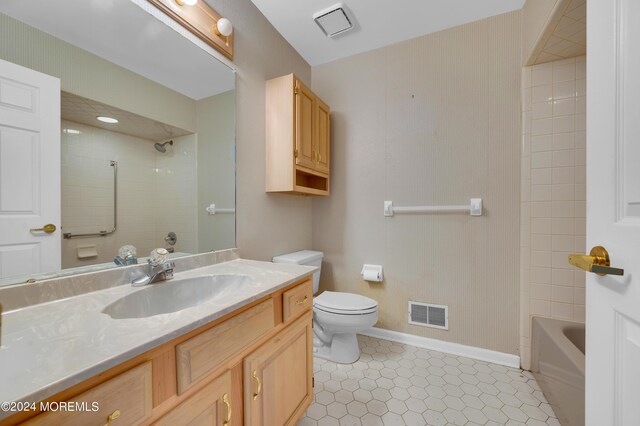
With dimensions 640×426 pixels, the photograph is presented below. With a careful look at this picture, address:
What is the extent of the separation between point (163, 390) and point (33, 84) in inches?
37.6

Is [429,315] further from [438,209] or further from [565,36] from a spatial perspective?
[565,36]

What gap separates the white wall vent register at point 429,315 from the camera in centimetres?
192

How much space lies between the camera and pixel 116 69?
96cm

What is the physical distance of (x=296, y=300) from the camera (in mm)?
1112

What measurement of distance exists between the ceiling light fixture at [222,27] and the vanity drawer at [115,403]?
152 cm

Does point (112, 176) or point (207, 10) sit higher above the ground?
point (207, 10)

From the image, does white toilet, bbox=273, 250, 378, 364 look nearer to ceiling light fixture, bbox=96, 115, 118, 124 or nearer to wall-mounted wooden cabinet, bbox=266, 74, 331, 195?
wall-mounted wooden cabinet, bbox=266, 74, 331, 195

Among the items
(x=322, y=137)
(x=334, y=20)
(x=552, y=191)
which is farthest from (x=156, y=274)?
(x=552, y=191)

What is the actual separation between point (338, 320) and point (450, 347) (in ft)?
3.05

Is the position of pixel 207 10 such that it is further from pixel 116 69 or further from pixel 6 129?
pixel 6 129

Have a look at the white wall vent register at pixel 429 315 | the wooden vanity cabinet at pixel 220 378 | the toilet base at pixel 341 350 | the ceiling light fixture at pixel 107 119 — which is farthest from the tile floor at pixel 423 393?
the ceiling light fixture at pixel 107 119

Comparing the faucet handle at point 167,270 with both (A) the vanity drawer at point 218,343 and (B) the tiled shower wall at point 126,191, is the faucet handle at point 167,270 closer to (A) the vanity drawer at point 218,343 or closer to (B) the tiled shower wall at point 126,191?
(B) the tiled shower wall at point 126,191
